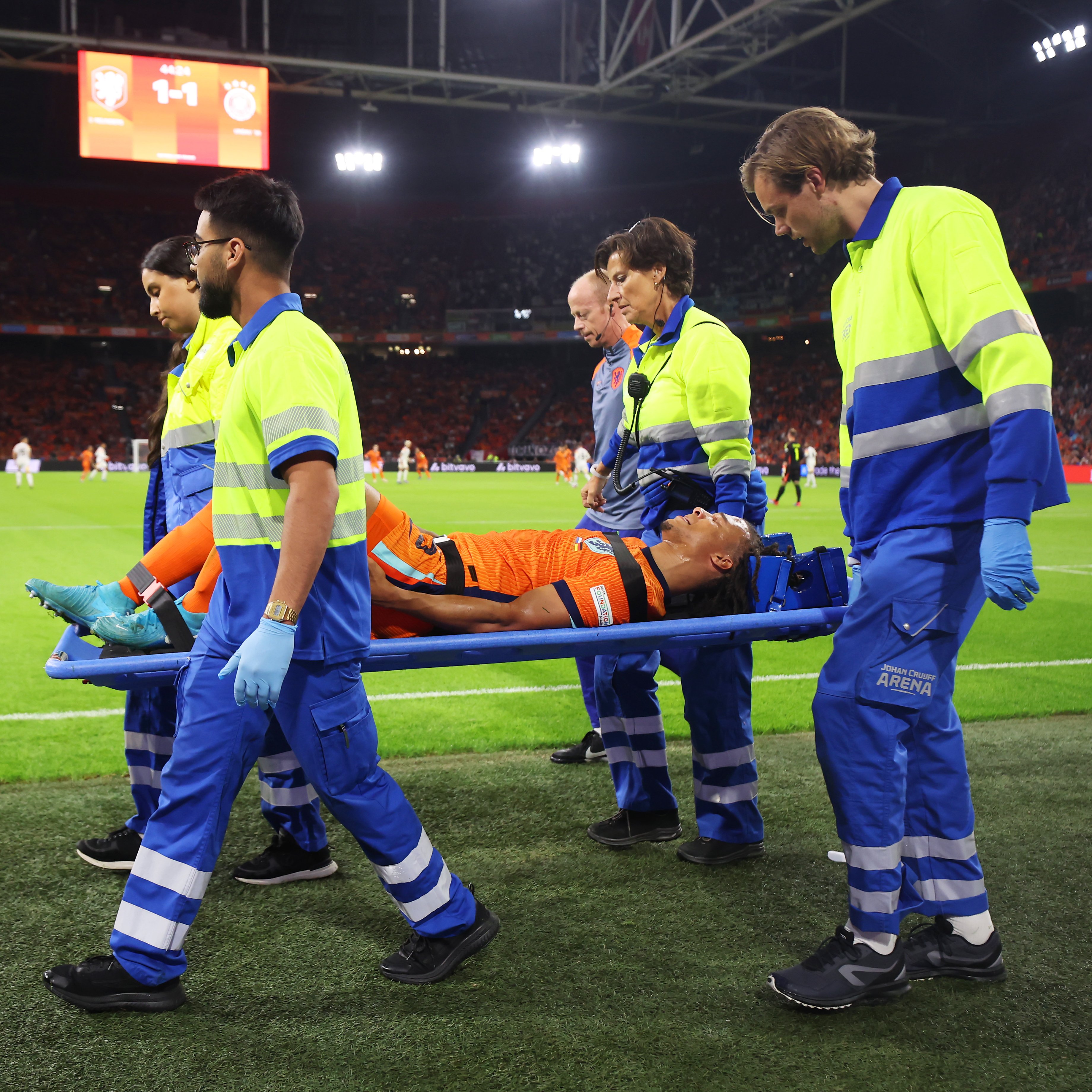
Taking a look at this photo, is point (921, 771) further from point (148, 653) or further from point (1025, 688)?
point (1025, 688)

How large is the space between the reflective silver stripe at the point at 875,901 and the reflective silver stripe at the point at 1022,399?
125 centimetres

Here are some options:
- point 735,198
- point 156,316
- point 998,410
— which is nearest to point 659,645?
point 998,410

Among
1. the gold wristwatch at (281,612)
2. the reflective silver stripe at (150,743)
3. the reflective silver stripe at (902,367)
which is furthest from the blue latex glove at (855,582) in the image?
the reflective silver stripe at (150,743)

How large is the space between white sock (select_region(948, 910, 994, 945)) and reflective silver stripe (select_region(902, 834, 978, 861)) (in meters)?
0.16

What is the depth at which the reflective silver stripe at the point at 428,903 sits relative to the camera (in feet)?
8.64

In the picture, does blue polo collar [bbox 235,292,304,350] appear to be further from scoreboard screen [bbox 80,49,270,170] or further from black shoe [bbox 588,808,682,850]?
scoreboard screen [bbox 80,49,270,170]

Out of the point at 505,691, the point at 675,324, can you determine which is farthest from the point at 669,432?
the point at 505,691

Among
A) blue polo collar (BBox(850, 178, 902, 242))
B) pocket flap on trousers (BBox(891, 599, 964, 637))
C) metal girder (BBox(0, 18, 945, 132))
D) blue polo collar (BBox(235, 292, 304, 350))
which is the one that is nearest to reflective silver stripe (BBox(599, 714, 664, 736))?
pocket flap on trousers (BBox(891, 599, 964, 637))

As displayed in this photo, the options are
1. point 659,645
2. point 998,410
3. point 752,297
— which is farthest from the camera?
point 752,297

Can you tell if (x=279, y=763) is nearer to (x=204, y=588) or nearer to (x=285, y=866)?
(x=285, y=866)

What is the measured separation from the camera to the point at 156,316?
12.2 ft

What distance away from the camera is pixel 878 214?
2.57m

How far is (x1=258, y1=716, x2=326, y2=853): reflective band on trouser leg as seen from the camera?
11.1 ft

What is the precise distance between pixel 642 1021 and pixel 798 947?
658 mm
